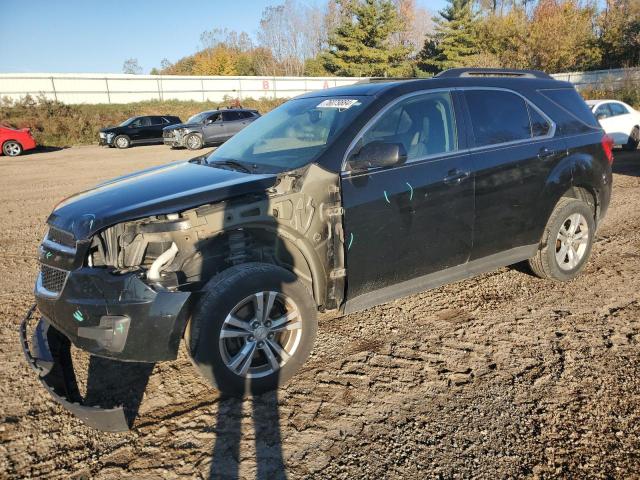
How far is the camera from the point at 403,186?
11.6ft

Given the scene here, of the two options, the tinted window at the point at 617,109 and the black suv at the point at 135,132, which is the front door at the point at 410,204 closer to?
the tinted window at the point at 617,109

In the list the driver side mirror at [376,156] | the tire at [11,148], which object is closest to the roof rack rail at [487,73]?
the driver side mirror at [376,156]

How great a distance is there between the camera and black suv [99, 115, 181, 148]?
2346 centimetres

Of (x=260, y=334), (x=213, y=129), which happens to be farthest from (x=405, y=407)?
(x=213, y=129)

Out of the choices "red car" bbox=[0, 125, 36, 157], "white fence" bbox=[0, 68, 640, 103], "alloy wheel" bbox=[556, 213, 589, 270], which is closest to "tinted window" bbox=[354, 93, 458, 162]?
"alloy wheel" bbox=[556, 213, 589, 270]

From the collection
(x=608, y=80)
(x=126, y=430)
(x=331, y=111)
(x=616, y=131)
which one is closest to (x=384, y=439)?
(x=126, y=430)

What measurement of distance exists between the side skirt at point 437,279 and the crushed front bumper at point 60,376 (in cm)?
169

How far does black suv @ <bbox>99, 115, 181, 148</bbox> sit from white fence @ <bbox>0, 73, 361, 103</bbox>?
476 inches

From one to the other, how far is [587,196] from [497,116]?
1.54 metres

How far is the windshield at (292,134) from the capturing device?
139 inches

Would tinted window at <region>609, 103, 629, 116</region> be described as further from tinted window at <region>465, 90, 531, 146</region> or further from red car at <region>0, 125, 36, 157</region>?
red car at <region>0, 125, 36, 157</region>

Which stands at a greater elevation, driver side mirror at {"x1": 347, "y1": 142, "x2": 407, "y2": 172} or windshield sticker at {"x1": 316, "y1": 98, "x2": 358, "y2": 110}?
windshield sticker at {"x1": 316, "y1": 98, "x2": 358, "y2": 110}

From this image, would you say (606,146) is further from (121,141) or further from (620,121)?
(121,141)

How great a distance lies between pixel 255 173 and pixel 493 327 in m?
2.31
